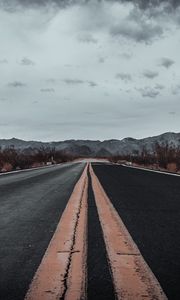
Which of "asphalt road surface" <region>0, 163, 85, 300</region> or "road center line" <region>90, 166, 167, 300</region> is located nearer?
"road center line" <region>90, 166, 167, 300</region>

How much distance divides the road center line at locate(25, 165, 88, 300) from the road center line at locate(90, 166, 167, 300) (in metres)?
0.24

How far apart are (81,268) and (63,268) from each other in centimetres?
14

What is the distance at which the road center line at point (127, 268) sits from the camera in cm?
282

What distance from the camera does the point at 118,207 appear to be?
7570mm

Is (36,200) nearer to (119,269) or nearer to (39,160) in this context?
(119,269)

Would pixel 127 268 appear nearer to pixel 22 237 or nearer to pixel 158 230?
pixel 22 237

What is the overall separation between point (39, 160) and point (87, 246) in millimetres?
52237

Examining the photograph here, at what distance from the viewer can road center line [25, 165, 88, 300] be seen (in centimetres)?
281

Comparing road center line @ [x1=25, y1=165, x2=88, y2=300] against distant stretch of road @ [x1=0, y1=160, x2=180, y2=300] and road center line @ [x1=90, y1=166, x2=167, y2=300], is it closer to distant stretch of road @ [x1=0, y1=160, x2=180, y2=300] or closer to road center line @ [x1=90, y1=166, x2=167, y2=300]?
distant stretch of road @ [x1=0, y1=160, x2=180, y2=300]

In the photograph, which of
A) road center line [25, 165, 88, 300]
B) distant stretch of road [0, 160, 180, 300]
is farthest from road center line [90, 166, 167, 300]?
road center line [25, 165, 88, 300]

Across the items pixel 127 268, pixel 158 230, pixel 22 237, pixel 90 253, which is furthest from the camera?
pixel 158 230

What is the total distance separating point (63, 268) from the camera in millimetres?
3418

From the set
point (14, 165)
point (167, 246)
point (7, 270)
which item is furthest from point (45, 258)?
point (14, 165)

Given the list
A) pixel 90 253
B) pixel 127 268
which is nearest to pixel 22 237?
pixel 90 253
